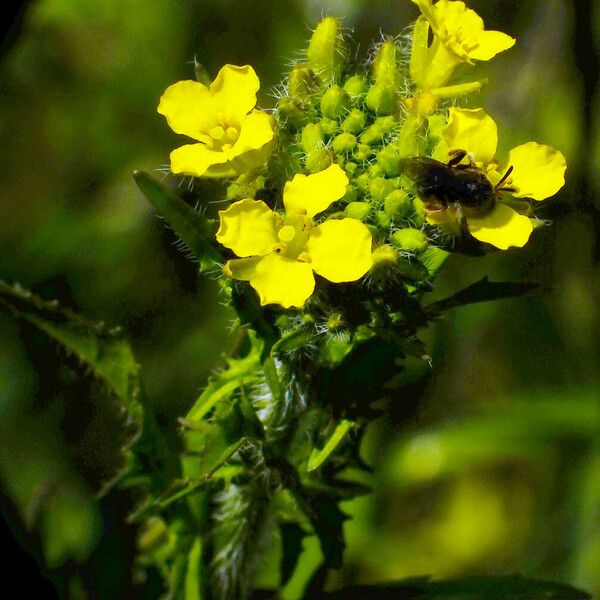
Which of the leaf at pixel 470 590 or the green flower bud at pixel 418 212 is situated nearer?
the green flower bud at pixel 418 212

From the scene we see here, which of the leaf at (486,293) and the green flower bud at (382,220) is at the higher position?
the green flower bud at (382,220)

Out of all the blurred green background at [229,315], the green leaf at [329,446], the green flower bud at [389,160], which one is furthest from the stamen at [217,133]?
the blurred green background at [229,315]

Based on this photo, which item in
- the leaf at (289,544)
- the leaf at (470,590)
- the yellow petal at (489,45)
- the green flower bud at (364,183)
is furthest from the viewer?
the leaf at (289,544)

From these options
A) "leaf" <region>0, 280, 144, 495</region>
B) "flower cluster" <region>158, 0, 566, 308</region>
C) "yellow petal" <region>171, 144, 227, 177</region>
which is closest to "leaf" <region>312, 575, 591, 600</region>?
"leaf" <region>0, 280, 144, 495</region>

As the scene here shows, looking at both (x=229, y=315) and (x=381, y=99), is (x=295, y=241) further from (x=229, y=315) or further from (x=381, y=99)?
(x=229, y=315)

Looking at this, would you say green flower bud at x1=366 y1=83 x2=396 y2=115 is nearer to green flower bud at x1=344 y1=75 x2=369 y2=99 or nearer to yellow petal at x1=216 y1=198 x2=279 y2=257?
green flower bud at x1=344 y1=75 x2=369 y2=99

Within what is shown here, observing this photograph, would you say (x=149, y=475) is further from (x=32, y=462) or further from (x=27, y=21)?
(x=27, y=21)

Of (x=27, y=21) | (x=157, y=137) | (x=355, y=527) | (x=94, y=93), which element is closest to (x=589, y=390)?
(x=355, y=527)

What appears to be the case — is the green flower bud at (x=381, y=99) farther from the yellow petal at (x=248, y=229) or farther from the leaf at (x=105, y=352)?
the leaf at (x=105, y=352)
